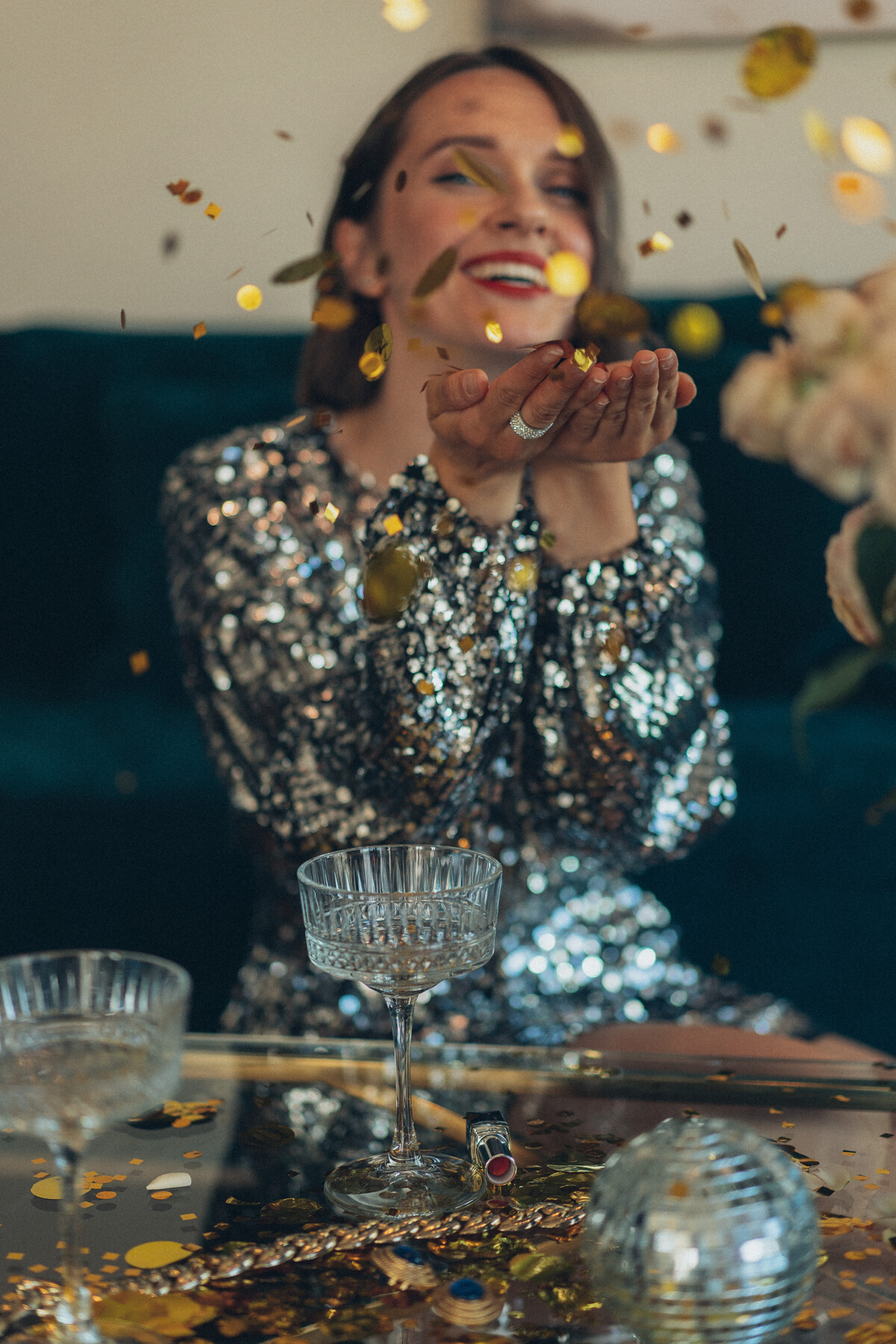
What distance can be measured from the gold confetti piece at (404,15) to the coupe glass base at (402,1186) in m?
1.02

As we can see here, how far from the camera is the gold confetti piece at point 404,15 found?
122 centimetres

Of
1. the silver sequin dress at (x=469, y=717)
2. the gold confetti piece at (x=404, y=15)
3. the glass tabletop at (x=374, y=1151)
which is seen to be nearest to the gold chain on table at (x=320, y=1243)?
the glass tabletop at (x=374, y=1151)

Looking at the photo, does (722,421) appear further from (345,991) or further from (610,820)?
(345,991)

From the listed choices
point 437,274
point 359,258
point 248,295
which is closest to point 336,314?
point 359,258

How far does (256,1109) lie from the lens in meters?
0.80

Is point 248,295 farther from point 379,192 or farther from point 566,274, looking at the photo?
point 566,274

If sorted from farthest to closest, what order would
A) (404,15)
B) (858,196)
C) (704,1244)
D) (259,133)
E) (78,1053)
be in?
(259,133), (404,15), (858,196), (78,1053), (704,1244)

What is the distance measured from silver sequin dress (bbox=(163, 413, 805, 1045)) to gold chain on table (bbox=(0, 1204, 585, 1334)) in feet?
1.41

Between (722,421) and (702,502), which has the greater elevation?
(722,421)

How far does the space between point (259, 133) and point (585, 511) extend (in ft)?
2.12

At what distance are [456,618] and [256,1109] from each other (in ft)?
1.38

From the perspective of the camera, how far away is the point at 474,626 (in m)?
1.05

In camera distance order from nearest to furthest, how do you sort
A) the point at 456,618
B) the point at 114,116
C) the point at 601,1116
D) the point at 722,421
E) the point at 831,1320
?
the point at 831,1320 → the point at 601,1116 → the point at 456,618 → the point at 114,116 → the point at 722,421

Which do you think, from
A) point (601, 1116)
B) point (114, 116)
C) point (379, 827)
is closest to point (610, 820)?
point (379, 827)
